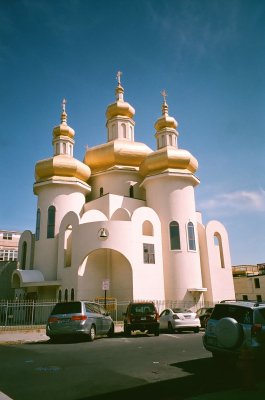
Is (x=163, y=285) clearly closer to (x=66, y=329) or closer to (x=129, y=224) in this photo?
(x=129, y=224)

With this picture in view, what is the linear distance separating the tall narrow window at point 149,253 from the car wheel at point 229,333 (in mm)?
18473

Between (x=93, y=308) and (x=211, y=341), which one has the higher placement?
(x=93, y=308)

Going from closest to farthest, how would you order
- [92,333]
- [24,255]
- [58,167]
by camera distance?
1. [92,333]
2. [58,167]
3. [24,255]

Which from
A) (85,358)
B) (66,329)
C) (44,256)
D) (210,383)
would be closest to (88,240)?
(44,256)

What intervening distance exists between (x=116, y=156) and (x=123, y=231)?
10114 millimetres

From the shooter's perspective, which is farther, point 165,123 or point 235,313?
point 165,123

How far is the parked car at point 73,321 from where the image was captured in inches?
504

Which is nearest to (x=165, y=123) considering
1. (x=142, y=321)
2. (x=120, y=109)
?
(x=120, y=109)

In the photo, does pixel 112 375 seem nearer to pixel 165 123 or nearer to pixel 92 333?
pixel 92 333

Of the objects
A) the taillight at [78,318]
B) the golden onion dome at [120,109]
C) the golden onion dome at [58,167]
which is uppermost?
the golden onion dome at [120,109]

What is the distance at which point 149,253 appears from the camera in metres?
25.9

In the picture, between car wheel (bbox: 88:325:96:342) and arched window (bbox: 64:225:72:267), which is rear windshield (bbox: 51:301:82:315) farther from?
arched window (bbox: 64:225:72:267)

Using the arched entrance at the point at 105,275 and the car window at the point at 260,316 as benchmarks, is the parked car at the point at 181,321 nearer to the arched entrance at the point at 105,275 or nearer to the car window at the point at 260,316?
the arched entrance at the point at 105,275

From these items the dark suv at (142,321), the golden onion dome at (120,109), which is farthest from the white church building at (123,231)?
the dark suv at (142,321)
